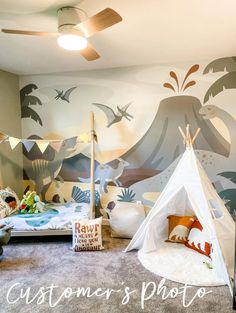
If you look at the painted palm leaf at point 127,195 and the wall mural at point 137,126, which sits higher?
the wall mural at point 137,126

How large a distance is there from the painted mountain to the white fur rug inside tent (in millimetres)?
1237

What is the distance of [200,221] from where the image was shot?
2756 millimetres

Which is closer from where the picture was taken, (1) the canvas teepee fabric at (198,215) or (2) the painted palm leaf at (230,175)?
(1) the canvas teepee fabric at (198,215)

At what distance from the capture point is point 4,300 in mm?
2236

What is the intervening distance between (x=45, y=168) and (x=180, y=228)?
7.92 feet

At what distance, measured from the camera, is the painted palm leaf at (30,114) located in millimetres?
4320

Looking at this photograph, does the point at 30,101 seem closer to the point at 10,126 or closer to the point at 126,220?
the point at 10,126

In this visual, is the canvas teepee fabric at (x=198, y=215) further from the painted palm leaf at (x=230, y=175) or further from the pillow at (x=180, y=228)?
the painted palm leaf at (x=230, y=175)

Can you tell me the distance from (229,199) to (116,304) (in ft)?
7.31

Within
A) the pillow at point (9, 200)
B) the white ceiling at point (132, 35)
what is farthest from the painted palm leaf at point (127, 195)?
the white ceiling at point (132, 35)

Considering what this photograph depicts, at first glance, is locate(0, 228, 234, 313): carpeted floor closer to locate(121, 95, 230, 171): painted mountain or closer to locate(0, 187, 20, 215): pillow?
locate(0, 187, 20, 215): pillow

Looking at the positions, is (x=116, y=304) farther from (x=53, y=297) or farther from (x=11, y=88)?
(x=11, y=88)

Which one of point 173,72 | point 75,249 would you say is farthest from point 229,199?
point 75,249

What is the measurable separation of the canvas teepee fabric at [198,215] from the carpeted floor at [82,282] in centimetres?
22
